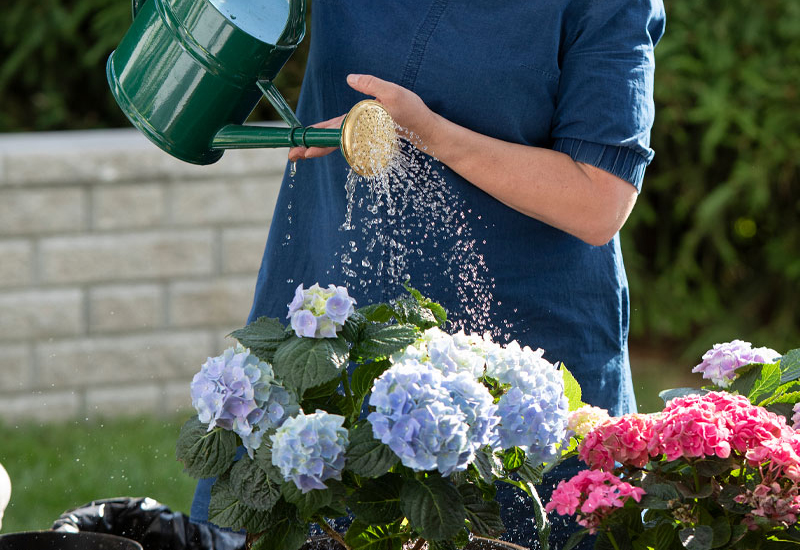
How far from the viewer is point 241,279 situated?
11.9 feet

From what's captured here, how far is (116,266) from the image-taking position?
3490mm

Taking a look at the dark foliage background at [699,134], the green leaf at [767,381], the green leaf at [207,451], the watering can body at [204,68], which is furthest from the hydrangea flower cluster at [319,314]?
the dark foliage background at [699,134]

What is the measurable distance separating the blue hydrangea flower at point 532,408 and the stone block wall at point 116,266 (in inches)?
101

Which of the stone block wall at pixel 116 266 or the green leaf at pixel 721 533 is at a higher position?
the green leaf at pixel 721 533

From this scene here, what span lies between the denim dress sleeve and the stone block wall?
219 centimetres

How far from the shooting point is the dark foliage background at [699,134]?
3875mm

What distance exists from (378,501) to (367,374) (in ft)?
0.43

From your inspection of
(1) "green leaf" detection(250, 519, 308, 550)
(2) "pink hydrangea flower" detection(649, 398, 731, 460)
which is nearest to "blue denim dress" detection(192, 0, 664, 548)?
(2) "pink hydrangea flower" detection(649, 398, 731, 460)

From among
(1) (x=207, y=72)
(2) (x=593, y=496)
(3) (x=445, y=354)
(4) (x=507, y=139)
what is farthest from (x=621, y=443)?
(1) (x=207, y=72)

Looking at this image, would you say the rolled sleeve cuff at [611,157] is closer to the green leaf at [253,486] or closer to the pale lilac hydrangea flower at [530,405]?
the pale lilac hydrangea flower at [530,405]

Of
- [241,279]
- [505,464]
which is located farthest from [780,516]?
[241,279]

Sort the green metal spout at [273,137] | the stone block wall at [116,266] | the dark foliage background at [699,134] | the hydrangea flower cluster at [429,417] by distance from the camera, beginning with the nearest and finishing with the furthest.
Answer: the hydrangea flower cluster at [429,417], the green metal spout at [273,137], the stone block wall at [116,266], the dark foliage background at [699,134]

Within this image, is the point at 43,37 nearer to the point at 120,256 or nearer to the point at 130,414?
the point at 120,256

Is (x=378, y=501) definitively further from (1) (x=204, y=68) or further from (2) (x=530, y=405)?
(1) (x=204, y=68)
